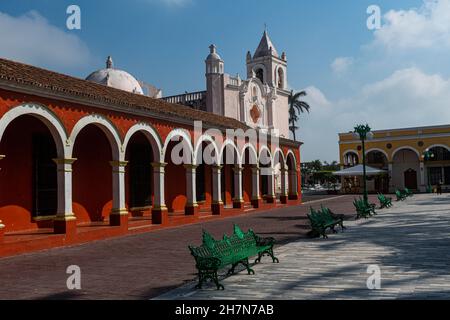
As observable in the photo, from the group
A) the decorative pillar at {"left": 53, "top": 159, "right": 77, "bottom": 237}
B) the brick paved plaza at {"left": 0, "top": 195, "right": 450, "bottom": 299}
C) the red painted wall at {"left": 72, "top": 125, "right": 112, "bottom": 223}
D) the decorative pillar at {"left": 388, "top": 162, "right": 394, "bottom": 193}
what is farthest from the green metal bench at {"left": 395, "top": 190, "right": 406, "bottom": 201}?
the decorative pillar at {"left": 53, "top": 159, "right": 77, "bottom": 237}

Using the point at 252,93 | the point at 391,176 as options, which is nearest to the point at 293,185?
the point at 252,93

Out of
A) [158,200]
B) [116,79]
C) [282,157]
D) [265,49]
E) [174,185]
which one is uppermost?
[265,49]

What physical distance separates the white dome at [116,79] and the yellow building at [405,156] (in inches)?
971

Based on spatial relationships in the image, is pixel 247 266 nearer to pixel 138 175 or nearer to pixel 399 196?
pixel 138 175

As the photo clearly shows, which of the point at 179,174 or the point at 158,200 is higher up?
the point at 179,174

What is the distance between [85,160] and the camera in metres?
14.7

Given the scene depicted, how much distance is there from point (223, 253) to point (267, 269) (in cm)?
119

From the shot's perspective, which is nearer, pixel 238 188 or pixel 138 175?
pixel 138 175

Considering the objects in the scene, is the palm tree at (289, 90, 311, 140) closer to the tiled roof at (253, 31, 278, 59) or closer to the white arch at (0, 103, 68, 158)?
the tiled roof at (253, 31, 278, 59)

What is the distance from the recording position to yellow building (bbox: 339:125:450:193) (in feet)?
133

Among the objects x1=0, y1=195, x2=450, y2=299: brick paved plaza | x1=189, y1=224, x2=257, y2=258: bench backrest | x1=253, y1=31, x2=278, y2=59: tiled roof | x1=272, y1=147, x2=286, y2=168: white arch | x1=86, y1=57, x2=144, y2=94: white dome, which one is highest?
x1=253, y1=31, x2=278, y2=59: tiled roof

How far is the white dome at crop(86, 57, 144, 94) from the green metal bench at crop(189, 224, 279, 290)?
749 inches
